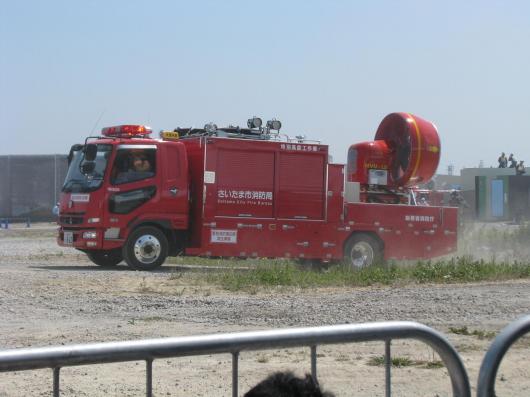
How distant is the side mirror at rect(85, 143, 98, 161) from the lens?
62.3 ft

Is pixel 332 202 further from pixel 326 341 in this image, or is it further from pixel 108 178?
pixel 326 341

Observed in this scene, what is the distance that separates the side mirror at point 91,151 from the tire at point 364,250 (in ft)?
20.5

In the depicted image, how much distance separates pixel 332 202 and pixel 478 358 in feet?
39.5

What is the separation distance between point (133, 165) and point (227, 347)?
15.8 m

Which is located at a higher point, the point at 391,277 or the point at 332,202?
the point at 332,202

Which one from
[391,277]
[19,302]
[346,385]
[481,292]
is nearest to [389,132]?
[391,277]

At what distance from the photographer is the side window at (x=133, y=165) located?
62.1 feet

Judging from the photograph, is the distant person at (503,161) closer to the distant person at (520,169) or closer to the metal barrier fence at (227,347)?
the distant person at (520,169)

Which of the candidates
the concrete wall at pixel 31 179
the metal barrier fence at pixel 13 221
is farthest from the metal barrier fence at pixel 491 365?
the concrete wall at pixel 31 179

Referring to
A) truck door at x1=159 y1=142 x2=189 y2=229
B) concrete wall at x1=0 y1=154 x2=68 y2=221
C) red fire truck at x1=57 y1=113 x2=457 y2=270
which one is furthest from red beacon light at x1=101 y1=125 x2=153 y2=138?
concrete wall at x1=0 y1=154 x2=68 y2=221

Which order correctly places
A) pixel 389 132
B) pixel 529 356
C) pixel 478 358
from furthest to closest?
pixel 389 132
pixel 478 358
pixel 529 356

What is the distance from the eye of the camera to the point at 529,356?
6441 mm

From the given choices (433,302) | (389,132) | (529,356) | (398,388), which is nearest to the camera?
(529,356)

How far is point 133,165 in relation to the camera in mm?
19094
